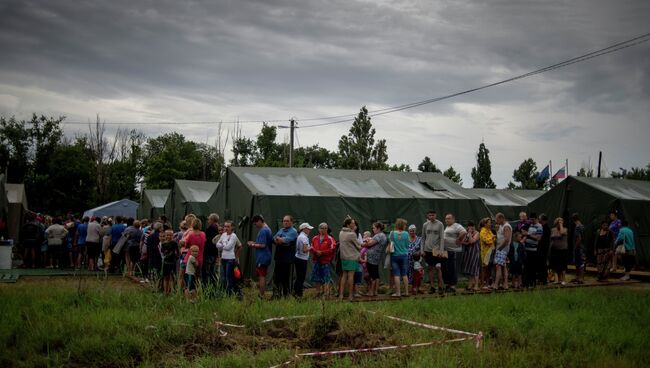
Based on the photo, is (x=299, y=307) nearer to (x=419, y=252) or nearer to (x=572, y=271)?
(x=419, y=252)

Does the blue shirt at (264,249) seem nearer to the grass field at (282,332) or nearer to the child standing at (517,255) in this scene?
the grass field at (282,332)

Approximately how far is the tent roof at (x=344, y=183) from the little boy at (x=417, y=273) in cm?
345

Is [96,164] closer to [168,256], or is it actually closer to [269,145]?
[269,145]

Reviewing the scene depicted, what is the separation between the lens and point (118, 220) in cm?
1852

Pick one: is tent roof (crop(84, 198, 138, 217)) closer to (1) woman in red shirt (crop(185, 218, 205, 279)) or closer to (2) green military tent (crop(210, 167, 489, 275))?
(2) green military tent (crop(210, 167, 489, 275))

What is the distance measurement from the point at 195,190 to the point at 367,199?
9859 millimetres

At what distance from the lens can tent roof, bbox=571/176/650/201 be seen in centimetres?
2130

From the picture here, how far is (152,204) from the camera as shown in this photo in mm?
29375

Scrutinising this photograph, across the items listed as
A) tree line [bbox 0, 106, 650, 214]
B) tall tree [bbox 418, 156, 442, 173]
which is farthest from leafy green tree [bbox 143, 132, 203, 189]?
tall tree [bbox 418, 156, 442, 173]

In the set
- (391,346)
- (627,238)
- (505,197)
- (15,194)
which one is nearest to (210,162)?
(15,194)

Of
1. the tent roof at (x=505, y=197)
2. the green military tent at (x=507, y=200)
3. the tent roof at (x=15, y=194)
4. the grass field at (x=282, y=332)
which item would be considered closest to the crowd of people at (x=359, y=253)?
the grass field at (x=282, y=332)

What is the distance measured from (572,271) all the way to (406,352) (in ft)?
50.5

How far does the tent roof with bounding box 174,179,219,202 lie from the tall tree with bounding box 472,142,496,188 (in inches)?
1354

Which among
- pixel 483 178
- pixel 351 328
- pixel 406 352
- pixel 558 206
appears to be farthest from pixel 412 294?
pixel 483 178
